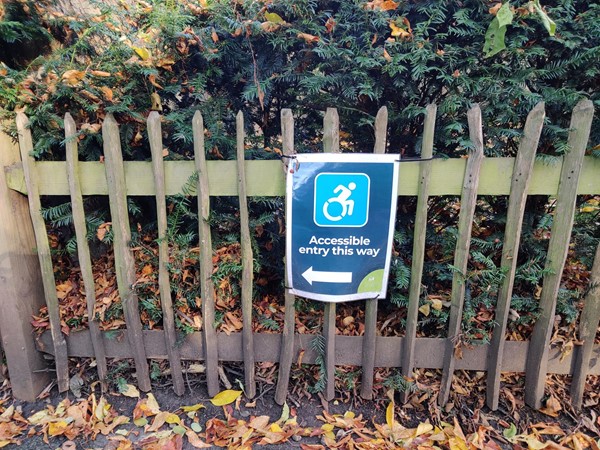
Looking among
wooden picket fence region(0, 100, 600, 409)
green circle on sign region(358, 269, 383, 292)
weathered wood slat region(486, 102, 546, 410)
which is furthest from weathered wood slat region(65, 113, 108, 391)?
weathered wood slat region(486, 102, 546, 410)

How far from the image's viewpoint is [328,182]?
75.5 inches


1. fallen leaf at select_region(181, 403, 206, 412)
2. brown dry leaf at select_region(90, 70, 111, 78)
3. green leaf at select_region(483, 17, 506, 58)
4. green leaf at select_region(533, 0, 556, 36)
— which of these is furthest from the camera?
fallen leaf at select_region(181, 403, 206, 412)

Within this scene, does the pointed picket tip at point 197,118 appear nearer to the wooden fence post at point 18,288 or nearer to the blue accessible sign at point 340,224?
the blue accessible sign at point 340,224

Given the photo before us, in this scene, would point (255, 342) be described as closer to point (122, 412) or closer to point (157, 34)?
point (122, 412)

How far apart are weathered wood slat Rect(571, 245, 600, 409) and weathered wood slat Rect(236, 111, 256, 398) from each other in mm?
1912

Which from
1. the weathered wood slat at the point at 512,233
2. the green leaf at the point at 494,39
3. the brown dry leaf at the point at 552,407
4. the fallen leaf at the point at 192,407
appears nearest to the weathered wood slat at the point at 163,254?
the fallen leaf at the point at 192,407

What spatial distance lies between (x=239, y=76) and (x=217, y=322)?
1454mm

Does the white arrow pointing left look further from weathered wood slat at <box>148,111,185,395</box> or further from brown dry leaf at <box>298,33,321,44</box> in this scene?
brown dry leaf at <box>298,33,321,44</box>

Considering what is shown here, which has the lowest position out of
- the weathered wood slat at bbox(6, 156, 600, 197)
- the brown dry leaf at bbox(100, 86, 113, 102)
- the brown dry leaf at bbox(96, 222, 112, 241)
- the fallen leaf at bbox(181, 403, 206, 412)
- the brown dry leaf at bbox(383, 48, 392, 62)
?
the fallen leaf at bbox(181, 403, 206, 412)

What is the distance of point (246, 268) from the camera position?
2.12 metres

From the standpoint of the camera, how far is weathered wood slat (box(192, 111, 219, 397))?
191cm

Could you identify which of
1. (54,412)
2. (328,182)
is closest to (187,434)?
(54,412)

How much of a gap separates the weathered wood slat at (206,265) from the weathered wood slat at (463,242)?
4.38 feet

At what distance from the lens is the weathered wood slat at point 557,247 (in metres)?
1.83
